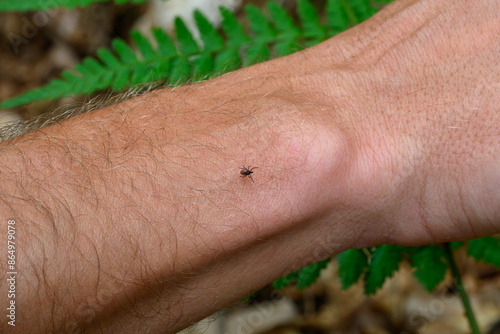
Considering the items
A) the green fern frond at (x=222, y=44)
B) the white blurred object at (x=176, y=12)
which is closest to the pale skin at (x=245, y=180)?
the green fern frond at (x=222, y=44)

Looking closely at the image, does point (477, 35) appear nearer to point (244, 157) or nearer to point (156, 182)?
point (244, 157)

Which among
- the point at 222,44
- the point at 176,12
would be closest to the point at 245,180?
the point at 222,44

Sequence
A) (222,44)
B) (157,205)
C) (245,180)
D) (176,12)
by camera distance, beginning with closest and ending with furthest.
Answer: (157,205) < (245,180) < (222,44) < (176,12)

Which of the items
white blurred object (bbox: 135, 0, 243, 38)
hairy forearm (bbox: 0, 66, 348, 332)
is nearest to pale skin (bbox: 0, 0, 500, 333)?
hairy forearm (bbox: 0, 66, 348, 332)

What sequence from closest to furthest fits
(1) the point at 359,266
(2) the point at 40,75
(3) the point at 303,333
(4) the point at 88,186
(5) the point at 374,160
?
(4) the point at 88,186 → (5) the point at 374,160 → (1) the point at 359,266 → (3) the point at 303,333 → (2) the point at 40,75

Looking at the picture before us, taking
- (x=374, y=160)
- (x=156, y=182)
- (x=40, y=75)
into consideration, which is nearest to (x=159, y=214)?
(x=156, y=182)

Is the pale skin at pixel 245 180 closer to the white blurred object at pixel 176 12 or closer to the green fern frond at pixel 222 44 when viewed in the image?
the green fern frond at pixel 222 44

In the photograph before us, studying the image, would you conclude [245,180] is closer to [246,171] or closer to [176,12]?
[246,171]
